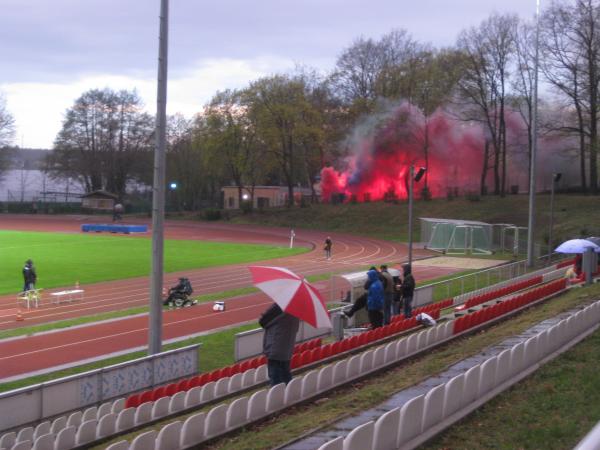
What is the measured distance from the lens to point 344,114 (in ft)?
279

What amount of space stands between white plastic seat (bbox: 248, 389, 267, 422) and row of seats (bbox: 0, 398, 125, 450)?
1894 mm

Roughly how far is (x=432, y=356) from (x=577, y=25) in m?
50.9

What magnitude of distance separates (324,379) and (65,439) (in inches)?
160

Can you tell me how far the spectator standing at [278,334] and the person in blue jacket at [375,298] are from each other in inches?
255

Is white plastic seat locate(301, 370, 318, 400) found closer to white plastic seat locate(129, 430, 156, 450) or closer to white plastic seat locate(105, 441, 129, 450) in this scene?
white plastic seat locate(129, 430, 156, 450)

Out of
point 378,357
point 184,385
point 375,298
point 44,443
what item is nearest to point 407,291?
point 375,298

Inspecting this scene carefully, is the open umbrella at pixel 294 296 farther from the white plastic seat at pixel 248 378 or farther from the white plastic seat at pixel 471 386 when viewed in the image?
the white plastic seat at pixel 248 378

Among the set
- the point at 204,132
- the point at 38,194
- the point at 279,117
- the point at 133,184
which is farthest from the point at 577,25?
the point at 38,194

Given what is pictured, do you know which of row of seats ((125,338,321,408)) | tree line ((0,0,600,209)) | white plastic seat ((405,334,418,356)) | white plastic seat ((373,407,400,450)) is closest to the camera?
white plastic seat ((373,407,400,450))

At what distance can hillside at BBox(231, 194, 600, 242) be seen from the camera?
5959 centimetres

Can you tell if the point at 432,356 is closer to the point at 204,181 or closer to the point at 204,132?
the point at 204,132

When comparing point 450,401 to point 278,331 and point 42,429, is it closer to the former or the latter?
point 278,331

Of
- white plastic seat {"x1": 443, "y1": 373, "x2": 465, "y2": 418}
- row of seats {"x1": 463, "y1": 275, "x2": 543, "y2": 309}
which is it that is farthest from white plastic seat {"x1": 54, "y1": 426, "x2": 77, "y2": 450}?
row of seats {"x1": 463, "y1": 275, "x2": 543, "y2": 309}

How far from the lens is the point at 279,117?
264 ft
